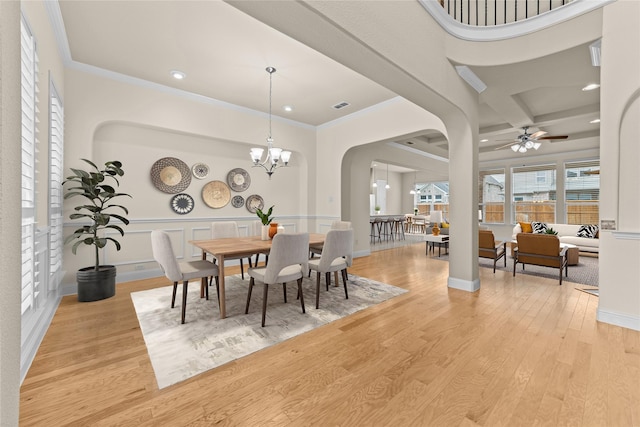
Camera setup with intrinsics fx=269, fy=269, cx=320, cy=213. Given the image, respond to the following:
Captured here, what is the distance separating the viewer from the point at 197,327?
2586 millimetres

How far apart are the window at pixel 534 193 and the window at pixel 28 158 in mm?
10676

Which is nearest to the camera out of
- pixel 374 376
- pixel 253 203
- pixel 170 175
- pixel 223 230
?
pixel 374 376

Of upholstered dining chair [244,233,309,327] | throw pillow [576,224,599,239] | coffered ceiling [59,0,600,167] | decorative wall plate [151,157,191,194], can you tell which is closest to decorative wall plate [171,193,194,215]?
decorative wall plate [151,157,191,194]

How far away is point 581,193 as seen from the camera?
745 cm

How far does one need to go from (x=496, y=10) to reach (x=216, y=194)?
5.03 meters

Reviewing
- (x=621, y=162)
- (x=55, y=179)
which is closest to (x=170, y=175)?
(x=55, y=179)

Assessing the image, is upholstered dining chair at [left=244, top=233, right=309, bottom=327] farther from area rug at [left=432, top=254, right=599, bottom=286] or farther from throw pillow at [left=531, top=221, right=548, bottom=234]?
throw pillow at [left=531, top=221, right=548, bottom=234]

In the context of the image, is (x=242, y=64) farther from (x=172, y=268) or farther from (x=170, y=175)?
(x=172, y=268)

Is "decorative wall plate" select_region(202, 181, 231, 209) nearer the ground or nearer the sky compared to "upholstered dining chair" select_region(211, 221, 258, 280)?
nearer the sky

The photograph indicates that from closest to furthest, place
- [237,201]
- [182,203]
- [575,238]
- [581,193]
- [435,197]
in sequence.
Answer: [182,203], [237,201], [575,238], [581,193], [435,197]

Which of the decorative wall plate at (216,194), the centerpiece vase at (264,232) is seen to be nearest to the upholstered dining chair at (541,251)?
the centerpiece vase at (264,232)

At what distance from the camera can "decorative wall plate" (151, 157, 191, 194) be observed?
14.7ft

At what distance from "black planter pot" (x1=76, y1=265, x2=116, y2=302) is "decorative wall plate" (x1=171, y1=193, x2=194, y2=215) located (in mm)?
1503

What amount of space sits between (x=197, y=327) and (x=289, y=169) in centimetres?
417
